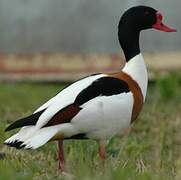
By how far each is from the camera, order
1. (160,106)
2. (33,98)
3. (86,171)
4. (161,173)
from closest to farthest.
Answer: (86,171) → (161,173) → (160,106) → (33,98)

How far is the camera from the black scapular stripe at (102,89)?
18.3 ft

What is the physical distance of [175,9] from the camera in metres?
11.9

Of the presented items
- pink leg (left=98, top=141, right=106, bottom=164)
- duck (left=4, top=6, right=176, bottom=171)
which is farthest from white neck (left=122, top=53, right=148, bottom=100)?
pink leg (left=98, top=141, right=106, bottom=164)

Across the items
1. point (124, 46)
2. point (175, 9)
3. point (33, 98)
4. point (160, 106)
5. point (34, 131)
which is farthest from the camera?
point (175, 9)

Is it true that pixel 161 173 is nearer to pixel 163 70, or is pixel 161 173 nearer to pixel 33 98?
pixel 33 98

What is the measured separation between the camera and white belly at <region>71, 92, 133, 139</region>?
5559 mm

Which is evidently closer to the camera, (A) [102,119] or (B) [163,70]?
(A) [102,119]

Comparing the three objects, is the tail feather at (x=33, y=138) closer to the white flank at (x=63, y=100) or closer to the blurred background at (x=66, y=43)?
the white flank at (x=63, y=100)

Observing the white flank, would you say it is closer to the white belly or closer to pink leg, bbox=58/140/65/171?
the white belly

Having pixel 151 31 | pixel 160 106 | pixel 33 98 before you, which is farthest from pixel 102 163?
pixel 151 31

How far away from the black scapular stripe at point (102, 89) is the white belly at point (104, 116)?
0.09 feet

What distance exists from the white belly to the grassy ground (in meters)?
0.14

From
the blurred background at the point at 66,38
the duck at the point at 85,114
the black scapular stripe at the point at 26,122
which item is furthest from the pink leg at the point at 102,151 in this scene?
the blurred background at the point at 66,38

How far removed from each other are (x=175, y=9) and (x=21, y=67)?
2075 millimetres
